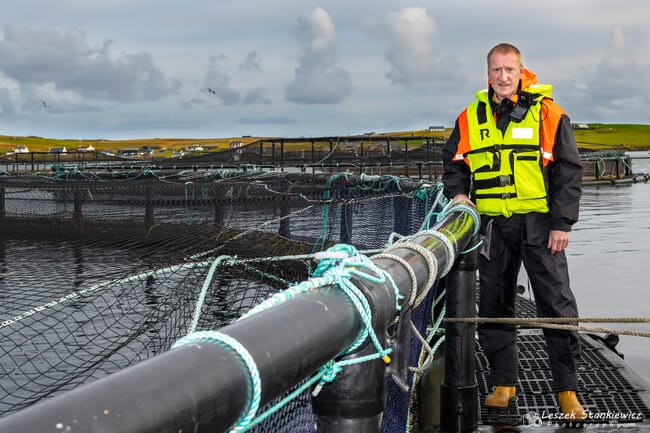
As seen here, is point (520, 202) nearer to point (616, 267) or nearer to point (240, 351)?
point (240, 351)

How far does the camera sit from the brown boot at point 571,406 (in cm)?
477

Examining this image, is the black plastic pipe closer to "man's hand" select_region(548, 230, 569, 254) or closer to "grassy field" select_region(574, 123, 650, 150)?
"man's hand" select_region(548, 230, 569, 254)

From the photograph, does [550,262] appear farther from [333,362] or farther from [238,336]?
[238,336]

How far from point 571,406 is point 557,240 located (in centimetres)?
99

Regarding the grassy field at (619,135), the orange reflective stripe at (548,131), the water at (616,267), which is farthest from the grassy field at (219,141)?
the orange reflective stripe at (548,131)

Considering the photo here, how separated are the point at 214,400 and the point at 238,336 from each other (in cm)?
14

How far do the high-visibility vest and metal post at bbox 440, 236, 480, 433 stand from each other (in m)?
0.87

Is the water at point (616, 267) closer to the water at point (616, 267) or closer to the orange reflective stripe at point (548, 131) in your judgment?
the water at point (616, 267)

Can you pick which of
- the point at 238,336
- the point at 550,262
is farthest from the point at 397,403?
the point at 238,336

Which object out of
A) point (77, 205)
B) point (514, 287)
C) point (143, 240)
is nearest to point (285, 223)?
point (143, 240)

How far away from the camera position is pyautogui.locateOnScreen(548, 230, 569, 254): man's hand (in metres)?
4.70

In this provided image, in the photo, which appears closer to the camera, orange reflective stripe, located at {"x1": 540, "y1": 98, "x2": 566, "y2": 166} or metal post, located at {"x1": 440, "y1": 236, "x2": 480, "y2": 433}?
metal post, located at {"x1": 440, "y1": 236, "x2": 480, "y2": 433}

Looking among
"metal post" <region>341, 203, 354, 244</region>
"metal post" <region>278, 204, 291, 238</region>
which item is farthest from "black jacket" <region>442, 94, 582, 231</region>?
"metal post" <region>278, 204, 291, 238</region>

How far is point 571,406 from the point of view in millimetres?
4777
